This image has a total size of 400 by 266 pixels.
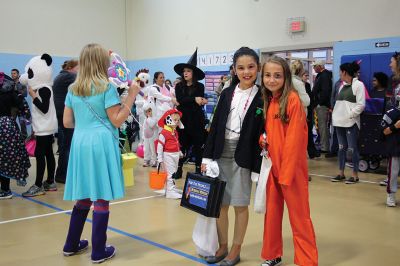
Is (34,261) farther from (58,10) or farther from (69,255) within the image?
(58,10)

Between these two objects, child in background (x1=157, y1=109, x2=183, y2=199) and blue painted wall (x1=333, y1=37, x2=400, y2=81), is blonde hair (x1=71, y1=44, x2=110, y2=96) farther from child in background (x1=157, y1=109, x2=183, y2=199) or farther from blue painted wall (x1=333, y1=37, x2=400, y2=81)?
blue painted wall (x1=333, y1=37, x2=400, y2=81)

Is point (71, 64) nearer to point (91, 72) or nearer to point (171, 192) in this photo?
point (171, 192)

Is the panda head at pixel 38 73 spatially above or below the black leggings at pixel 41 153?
above

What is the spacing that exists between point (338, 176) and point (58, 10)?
33.3 ft

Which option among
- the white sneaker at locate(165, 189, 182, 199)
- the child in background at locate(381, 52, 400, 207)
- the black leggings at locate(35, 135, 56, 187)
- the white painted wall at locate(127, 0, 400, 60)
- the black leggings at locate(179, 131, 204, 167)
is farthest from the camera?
the white painted wall at locate(127, 0, 400, 60)

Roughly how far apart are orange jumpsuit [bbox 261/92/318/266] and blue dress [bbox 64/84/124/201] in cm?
111

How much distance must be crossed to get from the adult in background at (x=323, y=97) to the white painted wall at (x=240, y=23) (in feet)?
2.47

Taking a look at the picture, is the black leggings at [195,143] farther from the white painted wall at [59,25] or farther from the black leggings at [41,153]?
the white painted wall at [59,25]

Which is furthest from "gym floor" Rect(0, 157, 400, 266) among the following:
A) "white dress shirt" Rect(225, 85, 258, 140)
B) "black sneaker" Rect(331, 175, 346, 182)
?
"white dress shirt" Rect(225, 85, 258, 140)

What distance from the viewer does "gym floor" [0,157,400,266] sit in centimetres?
336

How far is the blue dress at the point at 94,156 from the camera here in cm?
314

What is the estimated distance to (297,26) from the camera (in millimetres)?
9242

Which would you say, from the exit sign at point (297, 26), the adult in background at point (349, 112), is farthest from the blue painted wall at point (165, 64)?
the adult in background at point (349, 112)

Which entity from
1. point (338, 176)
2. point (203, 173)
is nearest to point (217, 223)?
point (203, 173)
